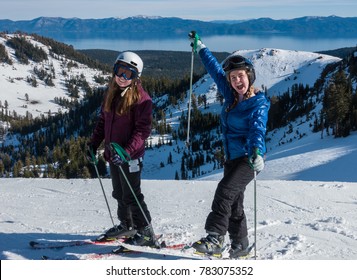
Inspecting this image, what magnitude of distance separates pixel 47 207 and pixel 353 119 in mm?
59564

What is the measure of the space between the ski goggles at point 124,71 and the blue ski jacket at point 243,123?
49.5 inches

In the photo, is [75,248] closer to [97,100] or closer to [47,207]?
[47,207]

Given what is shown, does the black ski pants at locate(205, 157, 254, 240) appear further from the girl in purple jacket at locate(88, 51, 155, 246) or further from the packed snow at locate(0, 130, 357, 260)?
the girl in purple jacket at locate(88, 51, 155, 246)

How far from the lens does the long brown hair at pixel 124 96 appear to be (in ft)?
16.6

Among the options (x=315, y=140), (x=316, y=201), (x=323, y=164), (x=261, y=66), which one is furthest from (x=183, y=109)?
(x=316, y=201)

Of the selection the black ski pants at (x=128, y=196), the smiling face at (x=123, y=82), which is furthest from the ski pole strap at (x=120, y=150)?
the smiling face at (x=123, y=82)

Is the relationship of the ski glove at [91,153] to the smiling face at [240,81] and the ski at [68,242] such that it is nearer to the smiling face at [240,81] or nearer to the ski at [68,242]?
the ski at [68,242]

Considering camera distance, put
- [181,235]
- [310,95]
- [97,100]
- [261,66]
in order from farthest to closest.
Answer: [97,100], [261,66], [310,95], [181,235]

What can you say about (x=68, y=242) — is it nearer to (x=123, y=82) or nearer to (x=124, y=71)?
(x=123, y=82)

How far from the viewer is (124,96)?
16.7 ft

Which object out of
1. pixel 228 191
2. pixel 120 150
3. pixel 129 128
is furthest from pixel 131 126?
pixel 228 191

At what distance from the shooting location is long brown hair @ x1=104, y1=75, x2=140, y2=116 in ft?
16.6

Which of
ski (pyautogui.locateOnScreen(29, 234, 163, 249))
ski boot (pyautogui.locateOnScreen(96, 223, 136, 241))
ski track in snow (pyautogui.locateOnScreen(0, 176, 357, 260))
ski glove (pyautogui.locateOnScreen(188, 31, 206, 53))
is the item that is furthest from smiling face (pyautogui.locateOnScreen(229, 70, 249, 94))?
ski (pyautogui.locateOnScreen(29, 234, 163, 249))
